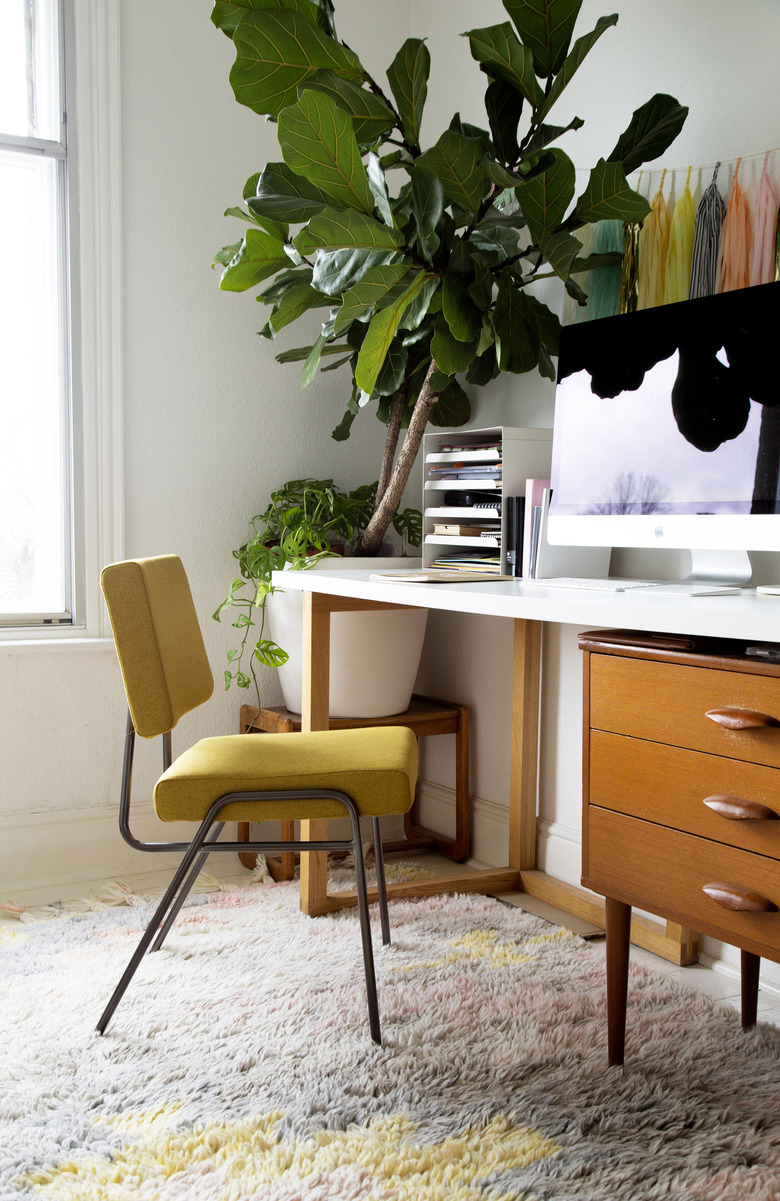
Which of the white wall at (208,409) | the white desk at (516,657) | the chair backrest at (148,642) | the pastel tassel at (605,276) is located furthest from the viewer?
the white wall at (208,409)

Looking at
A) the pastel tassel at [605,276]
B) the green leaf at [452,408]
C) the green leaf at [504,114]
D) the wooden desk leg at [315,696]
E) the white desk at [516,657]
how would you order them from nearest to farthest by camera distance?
the white desk at [516,657], the green leaf at [504,114], the pastel tassel at [605,276], the wooden desk leg at [315,696], the green leaf at [452,408]

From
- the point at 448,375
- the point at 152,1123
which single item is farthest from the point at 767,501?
the point at 152,1123

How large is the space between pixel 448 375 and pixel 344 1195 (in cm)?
148

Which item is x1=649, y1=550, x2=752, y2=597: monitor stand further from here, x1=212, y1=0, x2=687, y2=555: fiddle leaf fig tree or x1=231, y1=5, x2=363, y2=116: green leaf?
x1=231, y1=5, x2=363, y2=116: green leaf

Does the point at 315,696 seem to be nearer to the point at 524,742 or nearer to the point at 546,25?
the point at 524,742

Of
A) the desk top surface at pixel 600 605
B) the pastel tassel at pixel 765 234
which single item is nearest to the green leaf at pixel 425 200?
the pastel tassel at pixel 765 234

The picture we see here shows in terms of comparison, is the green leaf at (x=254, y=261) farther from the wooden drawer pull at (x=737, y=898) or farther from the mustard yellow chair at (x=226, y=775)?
the wooden drawer pull at (x=737, y=898)

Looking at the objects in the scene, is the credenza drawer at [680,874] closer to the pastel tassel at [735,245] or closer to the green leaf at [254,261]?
the pastel tassel at [735,245]

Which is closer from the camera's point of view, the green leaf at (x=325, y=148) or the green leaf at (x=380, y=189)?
the green leaf at (x=325, y=148)

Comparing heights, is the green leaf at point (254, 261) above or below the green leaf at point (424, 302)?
above

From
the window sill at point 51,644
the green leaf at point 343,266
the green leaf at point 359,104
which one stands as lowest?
the window sill at point 51,644

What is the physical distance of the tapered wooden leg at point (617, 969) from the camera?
1.47 metres

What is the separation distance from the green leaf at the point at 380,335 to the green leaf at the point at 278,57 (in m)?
0.42

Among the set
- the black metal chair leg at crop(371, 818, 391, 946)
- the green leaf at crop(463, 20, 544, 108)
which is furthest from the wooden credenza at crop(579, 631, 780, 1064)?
the green leaf at crop(463, 20, 544, 108)
